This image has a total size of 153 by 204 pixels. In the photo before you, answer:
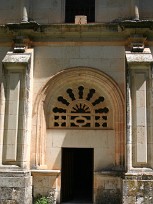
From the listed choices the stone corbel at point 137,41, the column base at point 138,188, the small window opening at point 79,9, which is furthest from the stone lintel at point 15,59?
the column base at point 138,188

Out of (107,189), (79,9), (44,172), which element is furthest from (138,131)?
(79,9)

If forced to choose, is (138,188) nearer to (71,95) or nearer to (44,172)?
(44,172)

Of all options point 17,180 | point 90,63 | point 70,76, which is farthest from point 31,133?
point 90,63

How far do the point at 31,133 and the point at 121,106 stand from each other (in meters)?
2.93

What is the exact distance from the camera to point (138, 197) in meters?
8.85

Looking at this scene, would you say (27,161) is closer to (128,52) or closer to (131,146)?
(131,146)

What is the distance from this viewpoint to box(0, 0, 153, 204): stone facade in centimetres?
943

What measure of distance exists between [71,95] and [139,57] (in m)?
2.50

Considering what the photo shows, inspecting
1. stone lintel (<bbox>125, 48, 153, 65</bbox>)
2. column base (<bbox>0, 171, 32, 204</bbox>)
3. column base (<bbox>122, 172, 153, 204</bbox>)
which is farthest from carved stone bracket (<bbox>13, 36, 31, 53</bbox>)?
column base (<bbox>122, 172, 153, 204</bbox>)

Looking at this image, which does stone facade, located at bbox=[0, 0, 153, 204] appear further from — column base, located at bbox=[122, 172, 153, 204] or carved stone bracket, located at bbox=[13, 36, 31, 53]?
column base, located at bbox=[122, 172, 153, 204]

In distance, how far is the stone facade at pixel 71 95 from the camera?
30.9ft

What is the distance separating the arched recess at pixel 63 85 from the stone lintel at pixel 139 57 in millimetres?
927

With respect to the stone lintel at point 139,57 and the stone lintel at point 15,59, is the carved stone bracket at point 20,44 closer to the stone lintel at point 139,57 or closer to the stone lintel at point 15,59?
the stone lintel at point 15,59

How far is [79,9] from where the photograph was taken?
11.0m
